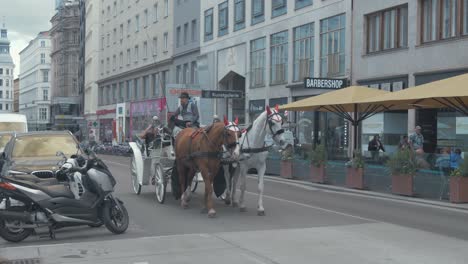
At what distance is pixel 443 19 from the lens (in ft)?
78.4

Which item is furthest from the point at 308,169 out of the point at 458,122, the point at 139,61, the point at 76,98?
the point at 76,98

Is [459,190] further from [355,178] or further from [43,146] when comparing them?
[43,146]

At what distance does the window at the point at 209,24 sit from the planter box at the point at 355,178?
1079 inches

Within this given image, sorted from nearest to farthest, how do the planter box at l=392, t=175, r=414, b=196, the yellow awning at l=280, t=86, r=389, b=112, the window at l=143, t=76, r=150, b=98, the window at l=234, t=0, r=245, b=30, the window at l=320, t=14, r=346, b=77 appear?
the planter box at l=392, t=175, r=414, b=196
the yellow awning at l=280, t=86, r=389, b=112
the window at l=320, t=14, r=346, b=77
the window at l=234, t=0, r=245, b=30
the window at l=143, t=76, r=150, b=98

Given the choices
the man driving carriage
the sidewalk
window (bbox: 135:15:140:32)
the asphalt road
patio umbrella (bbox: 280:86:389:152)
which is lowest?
the sidewalk

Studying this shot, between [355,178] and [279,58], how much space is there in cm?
1801

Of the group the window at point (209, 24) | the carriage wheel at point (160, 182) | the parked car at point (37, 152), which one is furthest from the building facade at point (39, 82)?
the parked car at point (37, 152)

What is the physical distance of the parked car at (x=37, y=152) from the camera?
11.5 m

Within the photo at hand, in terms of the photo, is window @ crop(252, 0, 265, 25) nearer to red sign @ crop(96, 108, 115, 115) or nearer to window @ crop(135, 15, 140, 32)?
window @ crop(135, 15, 140, 32)

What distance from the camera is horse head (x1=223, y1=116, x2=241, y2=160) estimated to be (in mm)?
11375

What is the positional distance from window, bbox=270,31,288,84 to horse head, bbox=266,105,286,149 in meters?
23.1

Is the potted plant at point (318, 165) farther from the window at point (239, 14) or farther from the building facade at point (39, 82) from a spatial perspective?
the building facade at point (39, 82)

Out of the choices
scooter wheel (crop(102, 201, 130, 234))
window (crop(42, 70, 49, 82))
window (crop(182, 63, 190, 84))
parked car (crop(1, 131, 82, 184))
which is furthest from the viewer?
window (crop(42, 70, 49, 82))

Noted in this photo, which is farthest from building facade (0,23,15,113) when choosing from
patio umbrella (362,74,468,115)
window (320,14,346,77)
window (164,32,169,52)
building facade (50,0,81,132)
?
patio umbrella (362,74,468,115)
